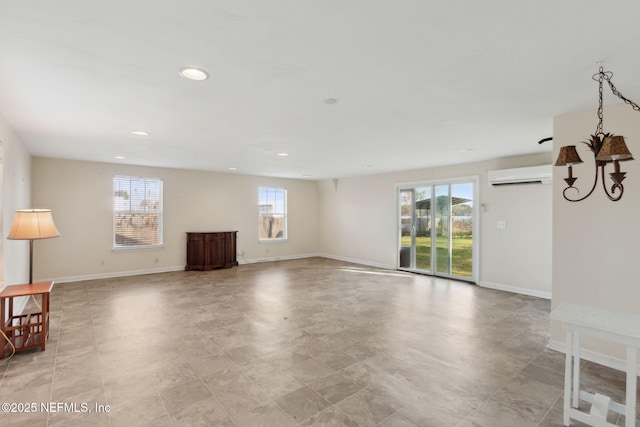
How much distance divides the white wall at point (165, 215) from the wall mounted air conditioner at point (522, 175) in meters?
5.43

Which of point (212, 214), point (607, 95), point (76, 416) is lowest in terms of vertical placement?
point (76, 416)

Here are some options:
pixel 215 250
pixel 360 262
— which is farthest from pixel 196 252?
pixel 360 262

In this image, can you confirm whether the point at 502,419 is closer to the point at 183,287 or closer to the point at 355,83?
the point at 355,83

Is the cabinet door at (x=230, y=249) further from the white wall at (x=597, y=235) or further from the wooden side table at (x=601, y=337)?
the wooden side table at (x=601, y=337)

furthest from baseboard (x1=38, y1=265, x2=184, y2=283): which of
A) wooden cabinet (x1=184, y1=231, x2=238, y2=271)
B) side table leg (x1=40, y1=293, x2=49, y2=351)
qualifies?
side table leg (x1=40, y1=293, x2=49, y2=351)

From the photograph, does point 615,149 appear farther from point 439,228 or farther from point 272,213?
point 272,213

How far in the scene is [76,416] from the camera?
6.69ft

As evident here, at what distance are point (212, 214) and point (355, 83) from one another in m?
6.25

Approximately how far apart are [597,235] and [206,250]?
22.9 feet

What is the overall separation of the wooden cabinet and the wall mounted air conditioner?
19.9 ft

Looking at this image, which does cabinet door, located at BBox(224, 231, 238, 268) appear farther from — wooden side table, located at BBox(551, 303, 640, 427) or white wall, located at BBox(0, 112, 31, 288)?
wooden side table, located at BBox(551, 303, 640, 427)

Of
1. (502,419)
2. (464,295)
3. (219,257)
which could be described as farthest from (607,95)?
(219,257)

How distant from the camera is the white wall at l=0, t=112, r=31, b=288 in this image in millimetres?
3242

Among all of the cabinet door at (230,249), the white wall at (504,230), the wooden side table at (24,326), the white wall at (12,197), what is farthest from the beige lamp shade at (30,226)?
the white wall at (504,230)
